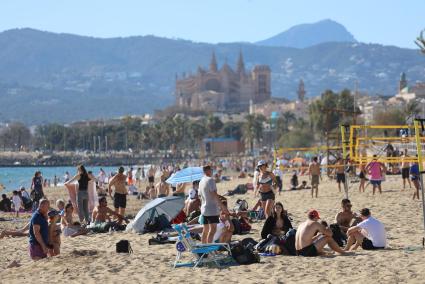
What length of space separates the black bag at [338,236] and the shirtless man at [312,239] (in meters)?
0.81

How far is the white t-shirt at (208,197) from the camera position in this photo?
11406 millimetres

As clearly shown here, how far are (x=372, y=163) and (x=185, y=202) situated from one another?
267 inches

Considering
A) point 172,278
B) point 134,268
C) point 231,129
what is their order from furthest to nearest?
point 231,129
point 134,268
point 172,278

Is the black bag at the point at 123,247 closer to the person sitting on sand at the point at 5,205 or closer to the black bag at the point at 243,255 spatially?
the black bag at the point at 243,255

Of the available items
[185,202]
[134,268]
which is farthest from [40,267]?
[185,202]

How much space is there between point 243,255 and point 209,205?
1.17 metres

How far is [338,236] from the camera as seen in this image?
1198 centimetres

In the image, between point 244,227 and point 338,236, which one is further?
point 244,227

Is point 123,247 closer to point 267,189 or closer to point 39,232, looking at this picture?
point 39,232

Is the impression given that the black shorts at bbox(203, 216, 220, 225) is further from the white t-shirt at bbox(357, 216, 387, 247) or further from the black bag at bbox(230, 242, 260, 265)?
the white t-shirt at bbox(357, 216, 387, 247)

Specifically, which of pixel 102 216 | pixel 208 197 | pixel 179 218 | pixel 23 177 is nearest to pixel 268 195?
pixel 179 218

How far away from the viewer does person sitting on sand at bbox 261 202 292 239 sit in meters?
11.8

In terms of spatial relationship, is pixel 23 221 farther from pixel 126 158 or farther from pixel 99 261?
pixel 126 158

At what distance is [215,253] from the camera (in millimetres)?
10961
